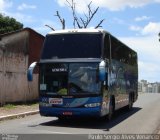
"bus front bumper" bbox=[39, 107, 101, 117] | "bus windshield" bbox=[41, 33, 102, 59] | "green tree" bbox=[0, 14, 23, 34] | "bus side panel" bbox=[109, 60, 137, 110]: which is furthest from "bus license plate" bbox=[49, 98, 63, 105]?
"green tree" bbox=[0, 14, 23, 34]

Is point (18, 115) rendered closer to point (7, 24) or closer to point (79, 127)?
point (79, 127)

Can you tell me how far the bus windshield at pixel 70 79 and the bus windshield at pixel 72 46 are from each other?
451 mm

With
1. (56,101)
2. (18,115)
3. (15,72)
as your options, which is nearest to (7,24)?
(15,72)

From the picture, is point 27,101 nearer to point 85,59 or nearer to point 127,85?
point 127,85

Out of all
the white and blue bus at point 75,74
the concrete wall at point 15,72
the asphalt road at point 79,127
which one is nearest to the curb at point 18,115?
the asphalt road at point 79,127

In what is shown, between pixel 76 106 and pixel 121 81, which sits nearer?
pixel 76 106

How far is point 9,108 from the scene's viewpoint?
23766 millimetres

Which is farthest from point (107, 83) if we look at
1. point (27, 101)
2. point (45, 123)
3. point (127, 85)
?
point (27, 101)

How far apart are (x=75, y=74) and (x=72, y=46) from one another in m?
1.17

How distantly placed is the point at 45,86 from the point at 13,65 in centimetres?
1002

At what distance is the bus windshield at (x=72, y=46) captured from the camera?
17.0 m

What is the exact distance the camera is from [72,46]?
17.3 meters

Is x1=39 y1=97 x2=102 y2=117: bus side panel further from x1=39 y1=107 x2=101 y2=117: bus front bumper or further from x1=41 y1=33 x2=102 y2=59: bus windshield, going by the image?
x1=41 y1=33 x2=102 y2=59: bus windshield

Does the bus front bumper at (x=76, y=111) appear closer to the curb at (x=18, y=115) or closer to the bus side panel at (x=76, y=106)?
the bus side panel at (x=76, y=106)
